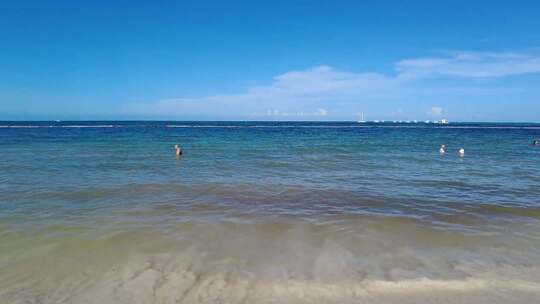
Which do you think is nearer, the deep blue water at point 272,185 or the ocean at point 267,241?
the ocean at point 267,241

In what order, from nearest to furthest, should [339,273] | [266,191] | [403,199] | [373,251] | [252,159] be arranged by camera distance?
[339,273], [373,251], [403,199], [266,191], [252,159]

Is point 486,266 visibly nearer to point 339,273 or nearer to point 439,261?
point 439,261

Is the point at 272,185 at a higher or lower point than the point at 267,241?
higher

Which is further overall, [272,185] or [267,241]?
[272,185]

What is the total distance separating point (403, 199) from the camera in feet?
32.7

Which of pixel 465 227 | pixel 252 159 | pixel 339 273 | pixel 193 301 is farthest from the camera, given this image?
pixel 252 159

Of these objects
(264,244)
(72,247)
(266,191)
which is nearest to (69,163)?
(266,191)

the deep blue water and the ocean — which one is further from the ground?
the deep blue water

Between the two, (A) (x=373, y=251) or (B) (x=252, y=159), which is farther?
(B) (x=252, y=159)

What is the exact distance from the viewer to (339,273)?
513cm

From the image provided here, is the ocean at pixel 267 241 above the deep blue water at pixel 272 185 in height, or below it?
below

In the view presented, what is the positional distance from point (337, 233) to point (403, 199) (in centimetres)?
396

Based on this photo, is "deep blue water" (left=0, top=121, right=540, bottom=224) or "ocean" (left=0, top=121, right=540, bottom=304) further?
"deep blue water" (left=0, top=121, right=540, bottom=224)

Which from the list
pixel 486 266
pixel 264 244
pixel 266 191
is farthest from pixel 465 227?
pixel 266 191
